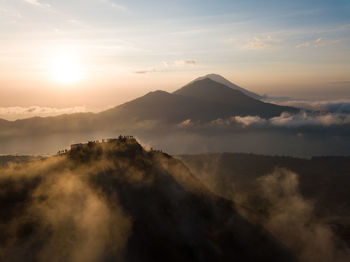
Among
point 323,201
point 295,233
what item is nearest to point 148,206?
point 295,233

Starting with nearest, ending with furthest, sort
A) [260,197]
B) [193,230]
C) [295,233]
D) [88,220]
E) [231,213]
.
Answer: [88,220] → [193,230] → [231,213] → [295,233] → [260,197]

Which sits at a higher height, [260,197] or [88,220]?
[88,220]

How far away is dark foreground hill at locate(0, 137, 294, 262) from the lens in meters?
45.8

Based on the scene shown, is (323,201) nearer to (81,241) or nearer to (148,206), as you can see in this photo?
(148,206)

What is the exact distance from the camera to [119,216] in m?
53.3

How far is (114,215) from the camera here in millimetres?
53219

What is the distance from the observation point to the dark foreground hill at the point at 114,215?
45.8 metres

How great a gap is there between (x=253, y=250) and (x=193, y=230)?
445 inches

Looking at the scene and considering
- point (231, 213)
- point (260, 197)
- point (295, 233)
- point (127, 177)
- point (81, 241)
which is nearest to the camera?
point (81, 241)

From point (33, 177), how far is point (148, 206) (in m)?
19.9

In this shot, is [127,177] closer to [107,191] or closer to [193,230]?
[107,191]

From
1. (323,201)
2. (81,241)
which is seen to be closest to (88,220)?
(81,241)

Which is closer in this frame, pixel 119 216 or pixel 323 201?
pixel 119 216

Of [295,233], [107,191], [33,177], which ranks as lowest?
[295,233]
